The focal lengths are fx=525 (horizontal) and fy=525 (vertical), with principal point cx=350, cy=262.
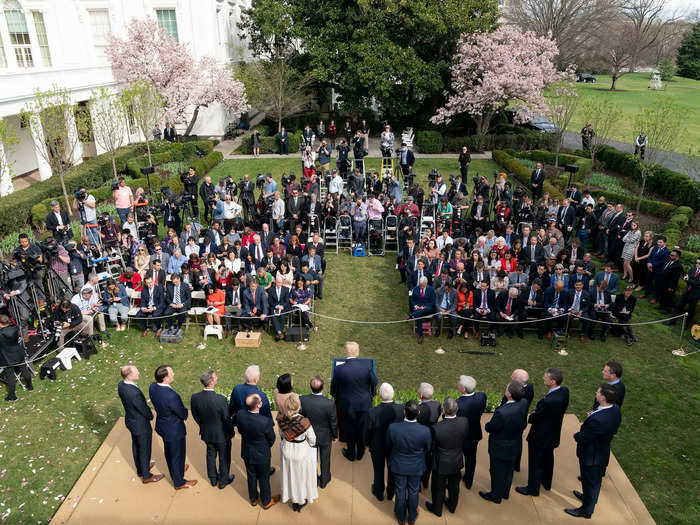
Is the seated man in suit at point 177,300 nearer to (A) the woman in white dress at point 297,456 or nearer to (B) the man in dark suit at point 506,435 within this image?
(A) the woman in white dress at point 297,456

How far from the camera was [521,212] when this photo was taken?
16.2 meters

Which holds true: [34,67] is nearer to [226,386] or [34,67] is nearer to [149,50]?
[149,50]

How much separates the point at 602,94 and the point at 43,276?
60448mm

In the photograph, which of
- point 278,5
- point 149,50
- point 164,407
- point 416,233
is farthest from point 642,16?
point 164,407

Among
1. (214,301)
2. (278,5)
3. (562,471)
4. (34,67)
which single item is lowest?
(562,471)

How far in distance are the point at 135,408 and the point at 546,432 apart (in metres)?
5.33

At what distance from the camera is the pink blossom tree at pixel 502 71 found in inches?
1068

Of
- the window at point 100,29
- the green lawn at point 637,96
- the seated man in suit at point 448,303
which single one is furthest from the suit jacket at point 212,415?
the green lawn at point 637,96

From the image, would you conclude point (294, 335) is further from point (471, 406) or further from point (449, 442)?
point (449, 442)

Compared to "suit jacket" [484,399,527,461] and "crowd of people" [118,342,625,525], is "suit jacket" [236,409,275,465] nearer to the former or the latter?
"crowd of people" [118,342,625,525]

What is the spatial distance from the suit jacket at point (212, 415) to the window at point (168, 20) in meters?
30.7

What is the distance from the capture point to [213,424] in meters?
6.72

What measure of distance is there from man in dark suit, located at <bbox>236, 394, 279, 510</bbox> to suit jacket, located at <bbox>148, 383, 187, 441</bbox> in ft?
2.96

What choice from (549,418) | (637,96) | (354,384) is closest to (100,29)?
(354,384)
